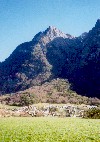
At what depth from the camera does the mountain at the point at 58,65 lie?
14525cm

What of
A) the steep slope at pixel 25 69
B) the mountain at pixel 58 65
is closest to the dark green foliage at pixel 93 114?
the mountain at pixel 58 65

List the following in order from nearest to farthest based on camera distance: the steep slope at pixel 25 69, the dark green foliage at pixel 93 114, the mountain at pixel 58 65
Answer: the dark green foliage at pixel 93 114 → the mountain at pixel 58 65 → the steep slope at pixel 25 69

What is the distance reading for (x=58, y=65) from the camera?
6836 inches

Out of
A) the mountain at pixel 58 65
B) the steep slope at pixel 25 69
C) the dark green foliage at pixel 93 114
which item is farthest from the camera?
the steep slope at pixel 25 69

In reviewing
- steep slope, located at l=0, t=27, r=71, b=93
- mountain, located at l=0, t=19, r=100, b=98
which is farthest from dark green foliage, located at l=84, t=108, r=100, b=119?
steep slope, located at l=0, t=27, r=71, b=93

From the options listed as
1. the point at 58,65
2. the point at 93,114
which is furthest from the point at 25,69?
the point at 93,114

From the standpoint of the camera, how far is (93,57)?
152m

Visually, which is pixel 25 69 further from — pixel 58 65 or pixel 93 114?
pixel 93 114

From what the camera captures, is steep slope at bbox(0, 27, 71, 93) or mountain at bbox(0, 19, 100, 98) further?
steep slope at bbox(0, 27, 71, 93)

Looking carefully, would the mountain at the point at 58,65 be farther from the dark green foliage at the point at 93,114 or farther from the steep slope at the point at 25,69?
the dark green foliage at the point at 93,114

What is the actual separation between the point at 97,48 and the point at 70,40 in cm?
4578

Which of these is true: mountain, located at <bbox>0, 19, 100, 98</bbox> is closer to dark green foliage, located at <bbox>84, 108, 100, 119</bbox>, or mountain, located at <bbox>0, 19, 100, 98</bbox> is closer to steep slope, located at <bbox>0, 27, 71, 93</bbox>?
steep slope, located at <bbox>0, 27, 71, 93</bbox>

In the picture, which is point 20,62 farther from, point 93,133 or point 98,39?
point 93,133

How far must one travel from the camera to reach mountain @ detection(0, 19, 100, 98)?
14525cm
